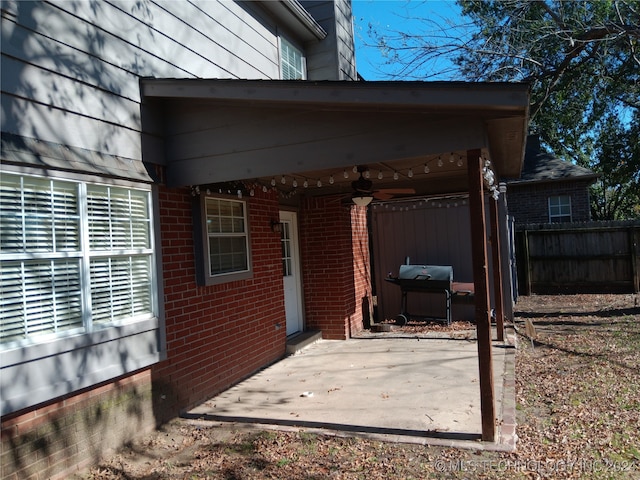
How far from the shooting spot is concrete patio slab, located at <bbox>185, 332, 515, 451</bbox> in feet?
14.0

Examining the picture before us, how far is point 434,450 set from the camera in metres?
3.84

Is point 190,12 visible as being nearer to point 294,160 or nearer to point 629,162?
point 294,160

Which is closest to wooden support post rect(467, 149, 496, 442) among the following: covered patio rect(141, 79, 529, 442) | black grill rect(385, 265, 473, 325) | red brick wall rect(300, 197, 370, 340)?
covered patio rect(141, 79, 529, 442)

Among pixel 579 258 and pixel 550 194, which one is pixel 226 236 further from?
pixel 550 194

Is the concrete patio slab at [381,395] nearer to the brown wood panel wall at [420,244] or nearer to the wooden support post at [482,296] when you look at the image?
the wooden support post at [482,296]

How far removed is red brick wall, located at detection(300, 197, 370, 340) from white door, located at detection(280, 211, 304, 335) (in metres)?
0.18

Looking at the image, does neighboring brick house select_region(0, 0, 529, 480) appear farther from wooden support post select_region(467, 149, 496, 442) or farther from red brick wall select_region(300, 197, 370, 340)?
red brick wall select_region(300, 197, 370, 340)

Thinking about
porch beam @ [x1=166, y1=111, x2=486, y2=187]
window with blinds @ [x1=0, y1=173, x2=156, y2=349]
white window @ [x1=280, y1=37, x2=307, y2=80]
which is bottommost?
window with blinds @ [x1=0, y1=173, x2=156, y2=349]

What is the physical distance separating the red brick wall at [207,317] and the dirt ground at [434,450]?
473 millimetres

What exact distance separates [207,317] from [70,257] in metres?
1.89

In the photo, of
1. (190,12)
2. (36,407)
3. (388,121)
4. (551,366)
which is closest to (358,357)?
(551,366)

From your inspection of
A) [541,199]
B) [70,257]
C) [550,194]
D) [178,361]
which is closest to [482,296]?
[178,361]

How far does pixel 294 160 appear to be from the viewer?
4359 millimetres

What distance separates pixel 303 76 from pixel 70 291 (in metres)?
6.46
